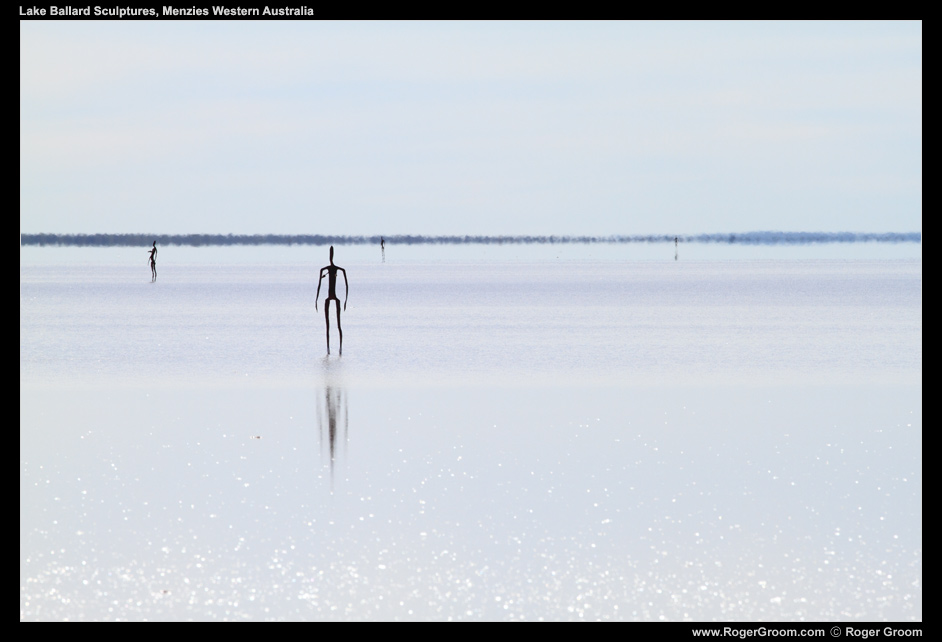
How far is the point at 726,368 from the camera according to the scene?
643 inches

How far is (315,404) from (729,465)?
16.0 feet

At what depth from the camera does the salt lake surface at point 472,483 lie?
632 cm

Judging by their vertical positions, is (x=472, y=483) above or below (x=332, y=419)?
below

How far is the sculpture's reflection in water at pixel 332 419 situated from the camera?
32.9ft

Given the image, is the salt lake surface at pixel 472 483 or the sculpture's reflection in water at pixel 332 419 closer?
the salt lake surface at pixel 472 483

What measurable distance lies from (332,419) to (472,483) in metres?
3.20

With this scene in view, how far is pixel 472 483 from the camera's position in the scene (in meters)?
8.76

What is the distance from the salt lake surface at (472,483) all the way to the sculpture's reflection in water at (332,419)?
0.06 meters

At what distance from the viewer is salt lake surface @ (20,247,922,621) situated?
6.32 meters
